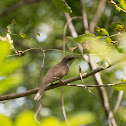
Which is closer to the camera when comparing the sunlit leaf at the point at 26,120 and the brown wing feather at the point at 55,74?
the sunlit leaf at the point at 26,120

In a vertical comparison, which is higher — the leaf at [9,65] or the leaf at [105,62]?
the leaf at [9,65]

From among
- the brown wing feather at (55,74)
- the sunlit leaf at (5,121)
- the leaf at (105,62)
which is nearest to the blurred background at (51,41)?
the brown wing feather at (55,74)

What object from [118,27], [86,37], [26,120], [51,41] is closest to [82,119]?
[26,120]

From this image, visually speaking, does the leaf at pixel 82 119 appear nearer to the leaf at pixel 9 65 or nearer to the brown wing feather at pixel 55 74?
the leaf at pixel 9 65

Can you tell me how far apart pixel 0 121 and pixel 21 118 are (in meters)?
0.06

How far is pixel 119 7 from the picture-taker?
2078 millimetres

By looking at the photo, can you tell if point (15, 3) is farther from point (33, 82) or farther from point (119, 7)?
point (119, 7)

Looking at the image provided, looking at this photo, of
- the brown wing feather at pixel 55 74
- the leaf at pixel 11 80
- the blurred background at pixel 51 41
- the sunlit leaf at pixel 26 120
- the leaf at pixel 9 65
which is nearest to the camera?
the sunlit leaf at pixel 26 120

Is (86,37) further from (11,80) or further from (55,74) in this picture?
(55,74)

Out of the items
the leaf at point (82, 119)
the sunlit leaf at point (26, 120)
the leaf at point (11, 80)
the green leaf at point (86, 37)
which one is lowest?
the green leaf at point (86, 37)

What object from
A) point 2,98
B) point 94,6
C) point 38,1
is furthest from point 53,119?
point 38,1

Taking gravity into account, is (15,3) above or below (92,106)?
above

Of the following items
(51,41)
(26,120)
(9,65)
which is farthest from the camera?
(51,41)

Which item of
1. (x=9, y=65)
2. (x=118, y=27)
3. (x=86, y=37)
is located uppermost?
(x=9, y=65)
